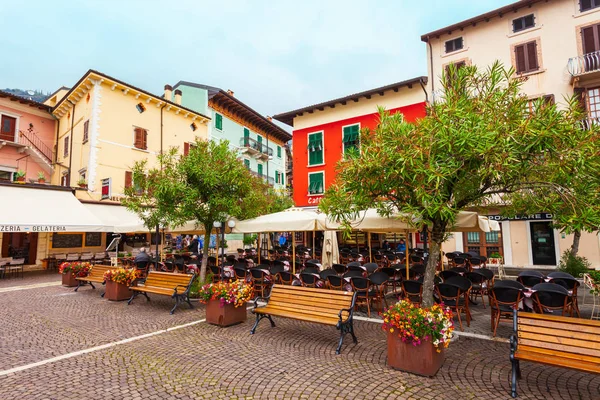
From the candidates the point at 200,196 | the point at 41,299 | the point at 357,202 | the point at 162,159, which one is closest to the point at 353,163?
the point at 357,202

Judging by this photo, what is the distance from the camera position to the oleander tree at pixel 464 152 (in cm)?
430

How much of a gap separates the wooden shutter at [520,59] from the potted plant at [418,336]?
57.6ft

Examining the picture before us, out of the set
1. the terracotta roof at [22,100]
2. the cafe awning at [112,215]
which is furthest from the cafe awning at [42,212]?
the terracotta roof at [22,100]

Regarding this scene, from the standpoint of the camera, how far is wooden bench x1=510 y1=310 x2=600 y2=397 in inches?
147

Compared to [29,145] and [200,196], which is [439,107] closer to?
[200,196]

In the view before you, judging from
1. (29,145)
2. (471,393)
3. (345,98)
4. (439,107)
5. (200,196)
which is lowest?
(471,393)

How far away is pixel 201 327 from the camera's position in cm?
668

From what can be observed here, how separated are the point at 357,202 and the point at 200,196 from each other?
5402mm

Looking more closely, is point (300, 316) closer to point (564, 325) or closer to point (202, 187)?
point (564, 325)

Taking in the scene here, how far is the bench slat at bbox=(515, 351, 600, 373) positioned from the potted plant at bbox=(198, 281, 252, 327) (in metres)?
4.79

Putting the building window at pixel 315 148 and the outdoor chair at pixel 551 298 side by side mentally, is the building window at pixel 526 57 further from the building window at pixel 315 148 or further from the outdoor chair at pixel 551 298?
the outdoor chair at pixel 551 298

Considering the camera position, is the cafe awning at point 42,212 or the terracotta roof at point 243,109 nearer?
the cafe awning at point 42,212

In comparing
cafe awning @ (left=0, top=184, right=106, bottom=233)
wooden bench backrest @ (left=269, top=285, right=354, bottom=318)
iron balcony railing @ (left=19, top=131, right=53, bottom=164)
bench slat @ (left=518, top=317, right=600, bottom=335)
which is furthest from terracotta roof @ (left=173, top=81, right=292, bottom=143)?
bench slat @ (left=518, top=317, right=600, bottom=335)

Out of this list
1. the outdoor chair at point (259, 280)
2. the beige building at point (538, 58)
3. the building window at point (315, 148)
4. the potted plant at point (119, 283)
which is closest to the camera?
the potted plant at point (119, 283)
